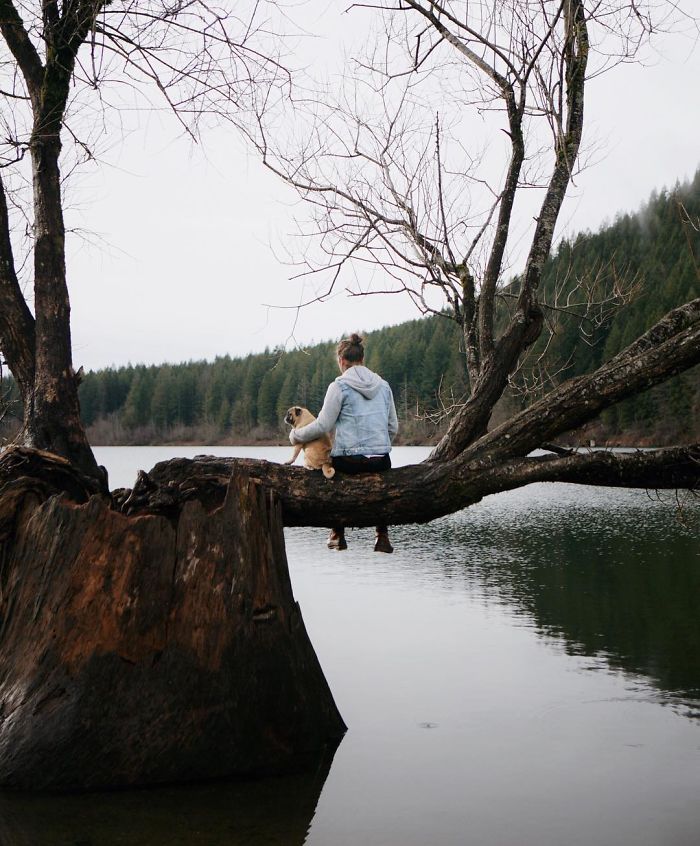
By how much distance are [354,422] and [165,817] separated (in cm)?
291

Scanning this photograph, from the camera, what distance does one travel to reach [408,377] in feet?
333

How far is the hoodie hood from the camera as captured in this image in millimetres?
6449

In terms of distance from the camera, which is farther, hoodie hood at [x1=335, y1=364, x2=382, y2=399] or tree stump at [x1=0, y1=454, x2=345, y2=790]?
hoodie hood at [x1=335, y1=364, x2=382, y2=399]

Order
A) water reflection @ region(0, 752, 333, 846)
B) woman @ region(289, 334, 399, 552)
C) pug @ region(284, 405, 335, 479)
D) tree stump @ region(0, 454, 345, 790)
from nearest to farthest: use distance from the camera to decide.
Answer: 1. water reflection @ region(0, 752, 333, 846)
2. tree stump @ region(0, 454, 345, 790)
3. pug @ region(284, 405, 335, 479)
4. woman @ region(289, 334, 399, 552)

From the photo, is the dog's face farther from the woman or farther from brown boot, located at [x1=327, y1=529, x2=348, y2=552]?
brown boot, located at [x1=327, y1=529, x2=348, y2=552]

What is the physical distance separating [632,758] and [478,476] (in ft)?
8.07

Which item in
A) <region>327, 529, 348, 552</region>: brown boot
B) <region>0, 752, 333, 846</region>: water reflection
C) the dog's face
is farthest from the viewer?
the dog's face

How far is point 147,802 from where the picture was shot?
17.2ft

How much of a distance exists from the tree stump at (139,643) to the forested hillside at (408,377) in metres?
57.7

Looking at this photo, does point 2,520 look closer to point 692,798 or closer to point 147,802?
point 147,802

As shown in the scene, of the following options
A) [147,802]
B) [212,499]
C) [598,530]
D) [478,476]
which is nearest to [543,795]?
[478,476]

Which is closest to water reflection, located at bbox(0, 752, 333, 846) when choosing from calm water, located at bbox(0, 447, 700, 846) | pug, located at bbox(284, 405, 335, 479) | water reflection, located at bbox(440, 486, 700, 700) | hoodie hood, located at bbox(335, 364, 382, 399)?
calm water, located at bbox(0, 447, 700, 846)

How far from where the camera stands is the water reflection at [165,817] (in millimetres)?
4875

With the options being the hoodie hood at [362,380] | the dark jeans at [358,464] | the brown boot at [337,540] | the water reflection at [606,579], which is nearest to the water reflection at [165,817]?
the brown boot at [337,540]
